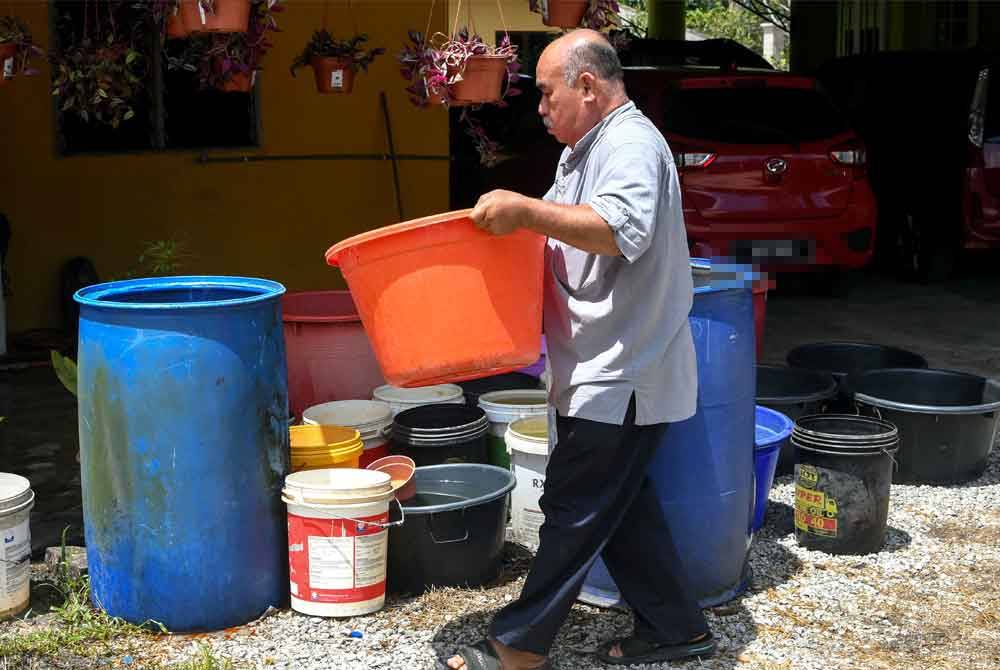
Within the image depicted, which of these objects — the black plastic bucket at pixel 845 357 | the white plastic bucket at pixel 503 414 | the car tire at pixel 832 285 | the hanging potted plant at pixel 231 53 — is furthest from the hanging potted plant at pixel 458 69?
the car tire at pixel 832 285

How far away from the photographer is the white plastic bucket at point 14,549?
4.17m

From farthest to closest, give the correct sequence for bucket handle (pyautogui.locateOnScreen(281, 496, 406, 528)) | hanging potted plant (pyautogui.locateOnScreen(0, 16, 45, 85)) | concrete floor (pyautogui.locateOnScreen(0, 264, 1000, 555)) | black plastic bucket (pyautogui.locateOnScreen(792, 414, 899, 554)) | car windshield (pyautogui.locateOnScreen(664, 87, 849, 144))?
car windshield (pyautogui.locateOnScreen(664, 87, 849, 144)), concrete floor (pyautogui.locateOnScreen(0, 264, 1000, 555)), hanging potted plant (pyautogui.locateOnScreen(0, 16, 45, 85)), black plastic bucket (pyautogui.locateOnScreen(792, 414, 899, 554)), bucket handle (pyautogui.locateOnScreen(281, 496, 406, 528))

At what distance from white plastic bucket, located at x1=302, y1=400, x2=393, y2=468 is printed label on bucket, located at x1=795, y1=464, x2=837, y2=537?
1628 millimetres

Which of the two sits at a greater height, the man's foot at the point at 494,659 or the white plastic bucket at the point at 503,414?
the white plastic bucket at the point at 503,414

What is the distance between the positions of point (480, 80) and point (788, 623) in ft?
7.61

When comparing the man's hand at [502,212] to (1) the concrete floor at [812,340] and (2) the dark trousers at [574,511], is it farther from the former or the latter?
(1) the concrete floor at [812,340]

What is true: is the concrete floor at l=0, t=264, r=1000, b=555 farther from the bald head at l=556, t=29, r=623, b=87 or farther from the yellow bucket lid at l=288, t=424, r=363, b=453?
the bald head at l=556, t=29, r=623, b=87

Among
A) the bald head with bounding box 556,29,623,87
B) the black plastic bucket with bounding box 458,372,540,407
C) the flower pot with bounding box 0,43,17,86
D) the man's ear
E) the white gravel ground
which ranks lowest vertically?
the white gravel ground

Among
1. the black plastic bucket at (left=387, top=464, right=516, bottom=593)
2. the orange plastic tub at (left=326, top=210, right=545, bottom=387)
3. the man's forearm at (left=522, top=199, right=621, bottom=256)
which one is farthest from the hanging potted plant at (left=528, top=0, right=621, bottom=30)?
the man's forearm at (left=522, top=199, right=621, bottom=256)

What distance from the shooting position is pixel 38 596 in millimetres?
4434

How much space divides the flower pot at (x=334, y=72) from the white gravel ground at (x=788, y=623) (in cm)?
313

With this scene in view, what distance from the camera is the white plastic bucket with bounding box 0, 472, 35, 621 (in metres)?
4.17

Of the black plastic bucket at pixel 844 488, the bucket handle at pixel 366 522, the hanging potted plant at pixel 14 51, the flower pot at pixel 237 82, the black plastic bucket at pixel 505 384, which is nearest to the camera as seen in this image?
the bucket handle at pixel 366 522

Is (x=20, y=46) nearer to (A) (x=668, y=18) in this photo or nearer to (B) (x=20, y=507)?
(B) (x=20, y=507)
